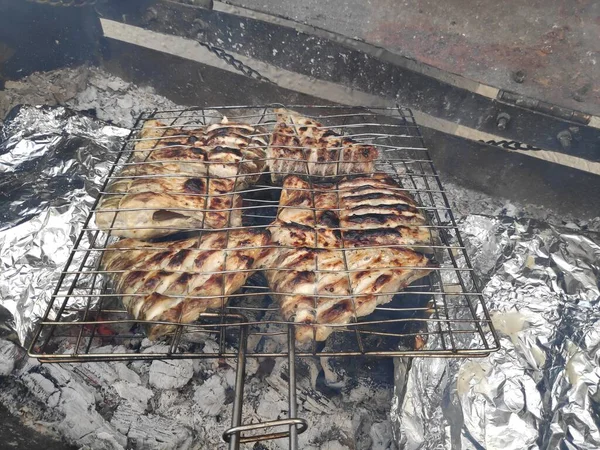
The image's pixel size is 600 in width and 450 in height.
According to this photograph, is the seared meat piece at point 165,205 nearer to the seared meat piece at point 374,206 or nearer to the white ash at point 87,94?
the seared meat piece at point 374,206

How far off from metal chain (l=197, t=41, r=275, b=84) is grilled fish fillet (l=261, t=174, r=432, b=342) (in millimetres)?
1930

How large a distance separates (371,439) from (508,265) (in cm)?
158

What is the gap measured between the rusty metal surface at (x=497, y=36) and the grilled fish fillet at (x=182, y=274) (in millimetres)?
2119

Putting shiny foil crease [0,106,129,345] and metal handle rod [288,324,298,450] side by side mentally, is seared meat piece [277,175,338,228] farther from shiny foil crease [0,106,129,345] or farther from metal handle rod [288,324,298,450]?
shiny foil crease [0,106,129,345]

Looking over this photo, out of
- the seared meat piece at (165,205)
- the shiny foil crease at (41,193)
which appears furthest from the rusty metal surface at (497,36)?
the shiny foil crease at (41,193)

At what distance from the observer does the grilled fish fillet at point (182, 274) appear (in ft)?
7.33

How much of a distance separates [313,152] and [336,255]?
2.93 ft

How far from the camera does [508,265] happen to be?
10.1 feet

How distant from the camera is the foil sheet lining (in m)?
2.37

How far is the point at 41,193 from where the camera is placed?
11.3 feet

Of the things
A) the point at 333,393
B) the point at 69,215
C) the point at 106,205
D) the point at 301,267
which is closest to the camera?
the point at 301,267

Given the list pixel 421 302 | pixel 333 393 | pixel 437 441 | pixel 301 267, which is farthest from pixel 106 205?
pixel 437 441

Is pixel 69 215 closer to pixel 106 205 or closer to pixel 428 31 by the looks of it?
pixel 106 205

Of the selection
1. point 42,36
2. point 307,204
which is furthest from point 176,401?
point 42,36
